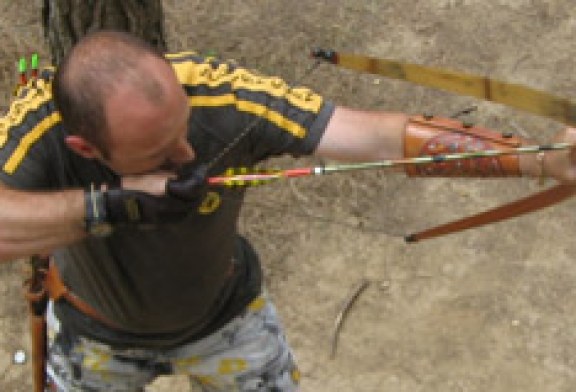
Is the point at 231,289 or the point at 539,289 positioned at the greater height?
the point at 231,289

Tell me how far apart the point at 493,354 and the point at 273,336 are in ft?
4.49

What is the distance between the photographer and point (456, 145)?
2.18 m

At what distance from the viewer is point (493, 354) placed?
364 cm

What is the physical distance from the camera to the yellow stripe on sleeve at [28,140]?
81.7 inches

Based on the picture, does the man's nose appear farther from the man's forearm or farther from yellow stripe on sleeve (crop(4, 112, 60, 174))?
yellow stripe on sleeve (crop(4, 112, 60, 174))

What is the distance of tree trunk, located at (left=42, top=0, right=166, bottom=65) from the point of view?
11.0 ft

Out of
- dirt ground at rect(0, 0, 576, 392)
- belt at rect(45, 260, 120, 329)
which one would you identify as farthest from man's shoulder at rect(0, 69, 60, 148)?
dirt ground at rect(0, 0, 576, 392)

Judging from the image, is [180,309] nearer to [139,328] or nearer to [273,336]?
[139,328]

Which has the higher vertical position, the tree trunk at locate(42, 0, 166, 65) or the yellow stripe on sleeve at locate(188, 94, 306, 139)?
the yellow stripe on sleeve at locate(188, 94, 306, 139)

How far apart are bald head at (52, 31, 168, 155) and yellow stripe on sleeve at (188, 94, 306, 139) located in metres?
0.29

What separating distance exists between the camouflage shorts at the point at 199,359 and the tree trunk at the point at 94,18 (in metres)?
1.26

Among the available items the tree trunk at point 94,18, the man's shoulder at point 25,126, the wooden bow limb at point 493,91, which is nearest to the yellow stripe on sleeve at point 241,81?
the wooden bow limb at point 493,91

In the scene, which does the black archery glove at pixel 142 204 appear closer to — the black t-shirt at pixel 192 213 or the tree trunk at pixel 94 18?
the black t-shirt at pixel 192 213

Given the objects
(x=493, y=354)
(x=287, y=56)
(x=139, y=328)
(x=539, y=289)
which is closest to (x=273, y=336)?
(x=139, y=328)
